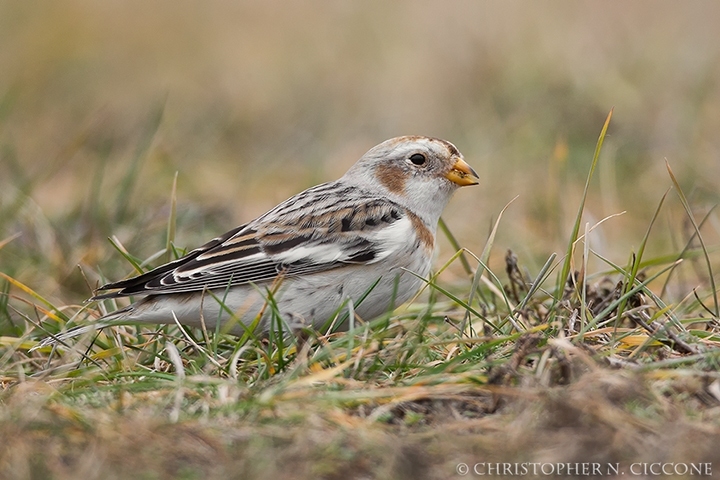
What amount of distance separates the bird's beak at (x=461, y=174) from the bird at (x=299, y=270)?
223mm

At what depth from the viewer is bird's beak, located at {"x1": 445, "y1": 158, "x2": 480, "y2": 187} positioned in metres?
4.86

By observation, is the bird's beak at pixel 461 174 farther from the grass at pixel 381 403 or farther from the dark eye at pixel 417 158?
the grass at pixel 381 403

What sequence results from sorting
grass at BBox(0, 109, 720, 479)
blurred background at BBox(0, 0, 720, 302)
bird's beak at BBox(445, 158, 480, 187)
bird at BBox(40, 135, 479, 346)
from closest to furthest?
grass at BBox(0, 109, 720, 479), bird at BBox(40, 135, 479, 346), bird's beak at BBox(445, 158, 480, 187), blurred background at BBox(0, 0, 720, 302)

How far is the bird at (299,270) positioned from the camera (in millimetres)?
4086

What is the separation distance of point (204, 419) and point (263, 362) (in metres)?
0.82

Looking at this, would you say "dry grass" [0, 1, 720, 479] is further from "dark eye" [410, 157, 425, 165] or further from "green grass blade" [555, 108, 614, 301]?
"dark eye" [410, 157, 425, 165]

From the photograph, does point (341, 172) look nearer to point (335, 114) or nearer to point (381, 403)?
point (335, 114)

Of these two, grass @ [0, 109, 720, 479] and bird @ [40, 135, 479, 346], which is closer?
grass @ [0, 109, 720, 479]

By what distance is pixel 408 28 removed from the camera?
1088cm

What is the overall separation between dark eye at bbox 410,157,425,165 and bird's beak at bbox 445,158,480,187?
149 mm

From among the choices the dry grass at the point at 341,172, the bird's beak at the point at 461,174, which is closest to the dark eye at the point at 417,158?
the bird's beak at the point at 461,174

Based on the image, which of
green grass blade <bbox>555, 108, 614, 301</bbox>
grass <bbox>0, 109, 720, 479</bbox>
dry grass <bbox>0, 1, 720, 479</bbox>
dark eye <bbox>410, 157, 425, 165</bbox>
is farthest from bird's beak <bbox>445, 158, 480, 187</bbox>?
green grass blade <bbox>555, 108, 614, 301</bbox>

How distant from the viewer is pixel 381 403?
3.10 meters

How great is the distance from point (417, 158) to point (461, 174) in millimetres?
243
